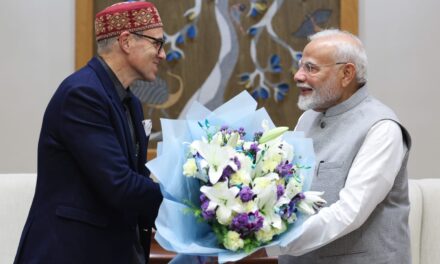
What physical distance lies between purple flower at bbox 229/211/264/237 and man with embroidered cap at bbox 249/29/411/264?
0.49 feet

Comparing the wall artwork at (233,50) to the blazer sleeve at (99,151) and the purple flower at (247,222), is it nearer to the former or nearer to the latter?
the blazer sleeve at (99,151)

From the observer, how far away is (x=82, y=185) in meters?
2.07

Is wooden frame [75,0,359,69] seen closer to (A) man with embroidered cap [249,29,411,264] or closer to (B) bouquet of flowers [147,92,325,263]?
(A) man with embroidered cap [249,29,411,264]

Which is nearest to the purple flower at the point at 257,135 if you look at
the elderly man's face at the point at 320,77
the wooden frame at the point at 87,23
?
the elderly man's face at the point at 320,77

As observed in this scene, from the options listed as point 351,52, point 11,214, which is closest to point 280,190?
point 351,52

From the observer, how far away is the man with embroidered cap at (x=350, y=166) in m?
2.04

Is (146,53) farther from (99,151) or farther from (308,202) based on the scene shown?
(308,202)

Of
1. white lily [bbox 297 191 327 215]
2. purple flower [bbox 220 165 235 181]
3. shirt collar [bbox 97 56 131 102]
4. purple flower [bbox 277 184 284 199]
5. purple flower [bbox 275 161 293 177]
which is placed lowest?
white lily [bbox 297 191 327 215]

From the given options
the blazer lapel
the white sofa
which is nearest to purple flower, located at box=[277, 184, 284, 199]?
the blazer lapel

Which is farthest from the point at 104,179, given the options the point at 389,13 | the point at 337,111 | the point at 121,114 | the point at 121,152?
the point at 389,13

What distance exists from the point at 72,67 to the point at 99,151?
Result: 2217 millimetres

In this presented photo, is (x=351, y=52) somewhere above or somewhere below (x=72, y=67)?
above

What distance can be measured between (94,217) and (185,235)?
378 mm

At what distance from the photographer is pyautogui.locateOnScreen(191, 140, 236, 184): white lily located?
1.77m
